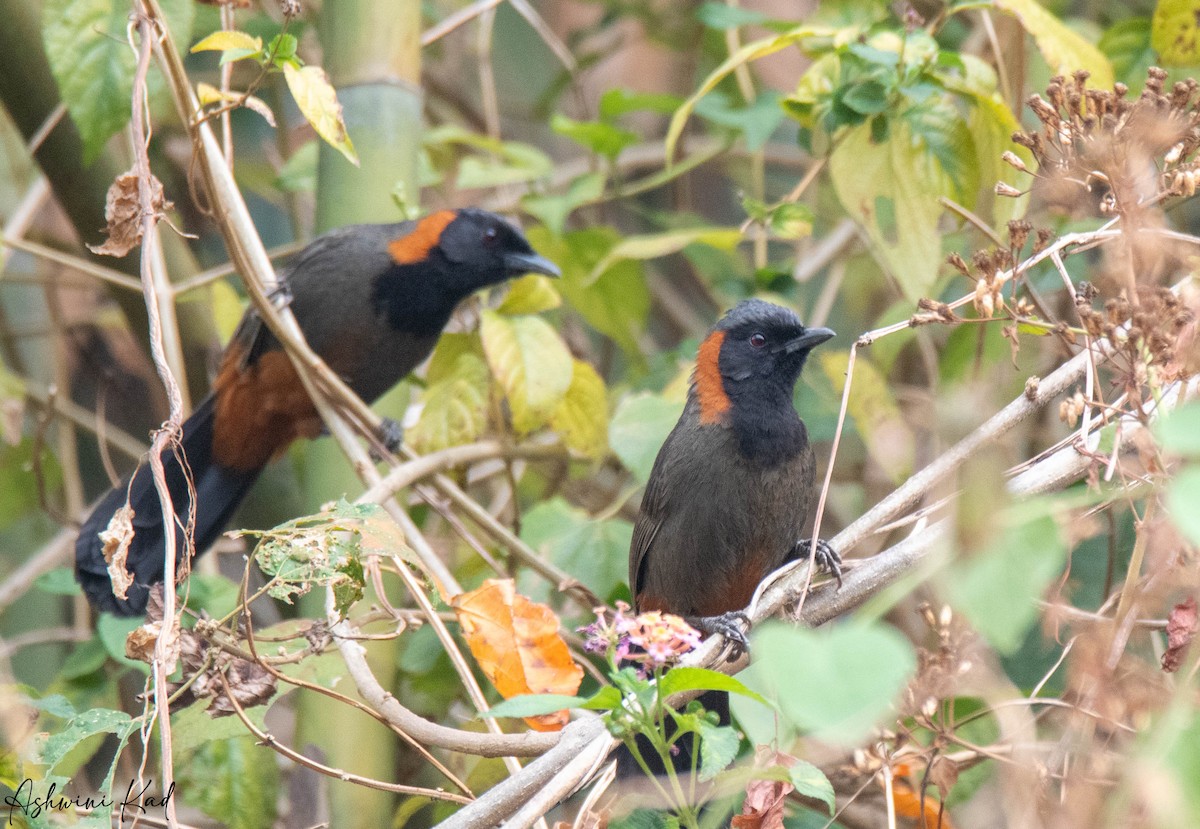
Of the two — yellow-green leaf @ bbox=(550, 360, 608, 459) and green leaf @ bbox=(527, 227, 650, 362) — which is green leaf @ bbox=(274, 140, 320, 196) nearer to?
green leaf @ bbox=(527, 227, 650, 362)

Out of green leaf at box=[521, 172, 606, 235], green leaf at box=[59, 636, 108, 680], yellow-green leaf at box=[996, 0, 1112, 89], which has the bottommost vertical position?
green leaf at box=[59, 636, 108, 680]

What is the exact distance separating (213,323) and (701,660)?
108 inches

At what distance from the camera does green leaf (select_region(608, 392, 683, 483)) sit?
3344mm

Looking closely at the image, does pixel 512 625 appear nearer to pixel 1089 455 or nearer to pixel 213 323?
pixel 1089 455

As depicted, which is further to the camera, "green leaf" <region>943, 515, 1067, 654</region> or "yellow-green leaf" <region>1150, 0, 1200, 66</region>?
"yellow-green leaf" <region>1150, 0, 1200, 66</region>

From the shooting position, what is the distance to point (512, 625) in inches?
96.3

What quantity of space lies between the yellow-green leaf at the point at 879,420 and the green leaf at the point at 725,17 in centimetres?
123

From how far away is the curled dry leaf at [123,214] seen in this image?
2348 millimetres

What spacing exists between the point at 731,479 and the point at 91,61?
197 cm

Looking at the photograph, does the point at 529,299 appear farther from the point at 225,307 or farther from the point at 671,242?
the point at 225,307

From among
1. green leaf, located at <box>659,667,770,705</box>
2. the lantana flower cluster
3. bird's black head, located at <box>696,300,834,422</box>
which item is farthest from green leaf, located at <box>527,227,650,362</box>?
green leaf, located at <box>659,667,770,705</box>

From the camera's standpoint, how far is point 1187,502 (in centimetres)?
84

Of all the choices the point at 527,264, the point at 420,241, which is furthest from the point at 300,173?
the point at 527,264

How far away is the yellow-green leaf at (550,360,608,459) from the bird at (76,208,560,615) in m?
0.70
